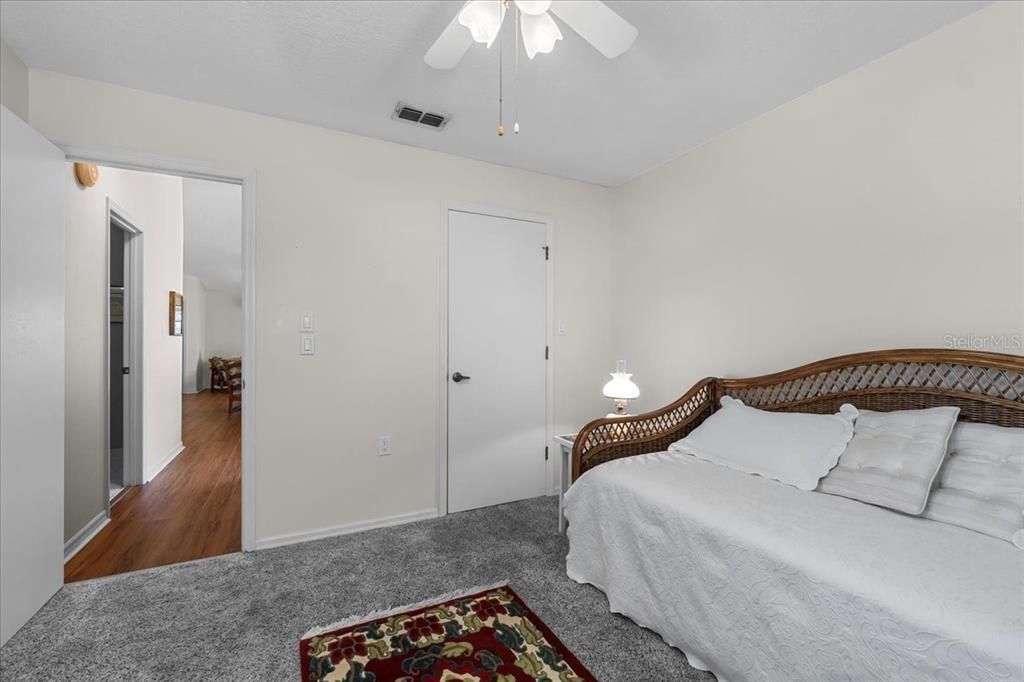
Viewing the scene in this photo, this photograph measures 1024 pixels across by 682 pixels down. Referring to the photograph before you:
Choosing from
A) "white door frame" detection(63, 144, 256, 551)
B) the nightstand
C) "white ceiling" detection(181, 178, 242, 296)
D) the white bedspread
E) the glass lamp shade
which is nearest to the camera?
the white bedspread

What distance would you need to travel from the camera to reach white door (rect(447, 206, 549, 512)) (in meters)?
3.05

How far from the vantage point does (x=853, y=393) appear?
2055 mm

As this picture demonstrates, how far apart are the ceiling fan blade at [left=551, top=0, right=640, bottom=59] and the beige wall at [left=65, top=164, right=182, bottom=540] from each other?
279 centimetres

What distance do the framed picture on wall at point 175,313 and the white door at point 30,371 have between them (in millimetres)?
2454

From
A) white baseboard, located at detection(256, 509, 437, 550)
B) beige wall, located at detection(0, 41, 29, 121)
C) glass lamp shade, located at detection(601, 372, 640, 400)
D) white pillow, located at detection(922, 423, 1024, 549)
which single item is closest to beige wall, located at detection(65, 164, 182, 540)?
beige wall, located at detection(0, 41, 29, 121)

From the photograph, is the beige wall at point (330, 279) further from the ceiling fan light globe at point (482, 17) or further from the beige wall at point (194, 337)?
the beige wall at point (194, 337)

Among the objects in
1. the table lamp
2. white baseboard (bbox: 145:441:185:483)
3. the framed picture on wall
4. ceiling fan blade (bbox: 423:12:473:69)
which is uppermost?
ceiling fan blade (bbox: 423:12:473:69)

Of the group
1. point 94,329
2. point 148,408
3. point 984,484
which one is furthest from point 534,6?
point 148,408

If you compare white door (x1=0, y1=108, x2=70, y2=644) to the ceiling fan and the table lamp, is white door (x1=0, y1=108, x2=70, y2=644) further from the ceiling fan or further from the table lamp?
the table lamp

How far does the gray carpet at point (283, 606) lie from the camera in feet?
5.24

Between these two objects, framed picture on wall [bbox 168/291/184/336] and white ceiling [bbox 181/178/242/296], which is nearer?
framed picture on wall [bbox 168/291/184/336]

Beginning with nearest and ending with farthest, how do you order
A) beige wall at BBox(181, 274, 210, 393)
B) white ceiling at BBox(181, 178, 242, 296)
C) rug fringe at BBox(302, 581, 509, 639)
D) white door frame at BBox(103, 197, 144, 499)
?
rug fringe at BBox(302, 581, 509, 639), white door frame at BBox(103, 197, 144, 499), white ceiling at BBox(181, 178, 242, 296), beige wall at BBox(181, 274, 210, 393)

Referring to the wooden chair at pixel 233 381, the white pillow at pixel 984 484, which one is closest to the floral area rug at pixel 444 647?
the white pillow at pixel 984 484

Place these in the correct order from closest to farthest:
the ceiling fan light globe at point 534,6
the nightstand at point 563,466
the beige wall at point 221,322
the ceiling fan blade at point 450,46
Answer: the ceiling fan light globe at point 534,6 < the ceiling fan blade at point 450,46 < the nightstand at point 563,466 < the beige wall at point 221,322
